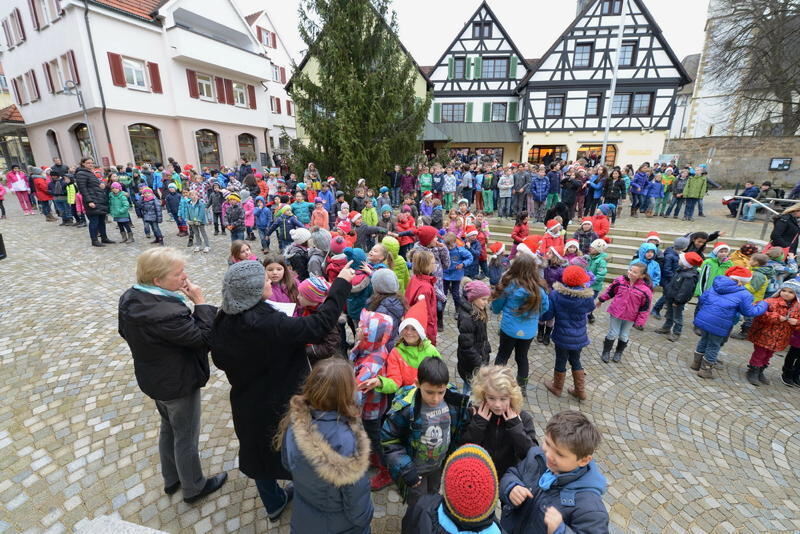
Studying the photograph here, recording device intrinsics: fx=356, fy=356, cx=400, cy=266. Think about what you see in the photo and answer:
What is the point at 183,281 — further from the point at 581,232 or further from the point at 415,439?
the point at 581,232

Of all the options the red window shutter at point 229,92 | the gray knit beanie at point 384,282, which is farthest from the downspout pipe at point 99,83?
the gray knit beanie at point 384,282

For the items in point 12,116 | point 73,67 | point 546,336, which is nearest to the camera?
point 546,336

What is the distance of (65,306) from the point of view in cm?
618

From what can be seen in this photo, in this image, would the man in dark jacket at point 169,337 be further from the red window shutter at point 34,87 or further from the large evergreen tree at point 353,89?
the red window shutter at point 34,87

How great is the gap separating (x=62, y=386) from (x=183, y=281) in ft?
11.1

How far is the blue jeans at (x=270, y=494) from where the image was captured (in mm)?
2651

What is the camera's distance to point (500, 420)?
7.96 ft

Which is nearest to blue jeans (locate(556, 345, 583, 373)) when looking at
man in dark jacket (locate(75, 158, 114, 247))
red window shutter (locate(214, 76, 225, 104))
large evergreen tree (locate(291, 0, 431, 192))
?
large evergreen tree (locate(291, 0, 431, 192))

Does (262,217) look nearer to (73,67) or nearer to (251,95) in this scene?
(73,67)

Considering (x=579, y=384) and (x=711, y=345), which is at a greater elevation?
(x=711, y=345)

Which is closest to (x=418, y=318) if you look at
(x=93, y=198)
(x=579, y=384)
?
(x=579, y=384)

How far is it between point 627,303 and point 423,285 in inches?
125

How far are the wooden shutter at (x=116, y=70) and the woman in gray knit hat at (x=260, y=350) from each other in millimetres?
20358

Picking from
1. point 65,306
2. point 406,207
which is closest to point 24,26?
point 65,306
